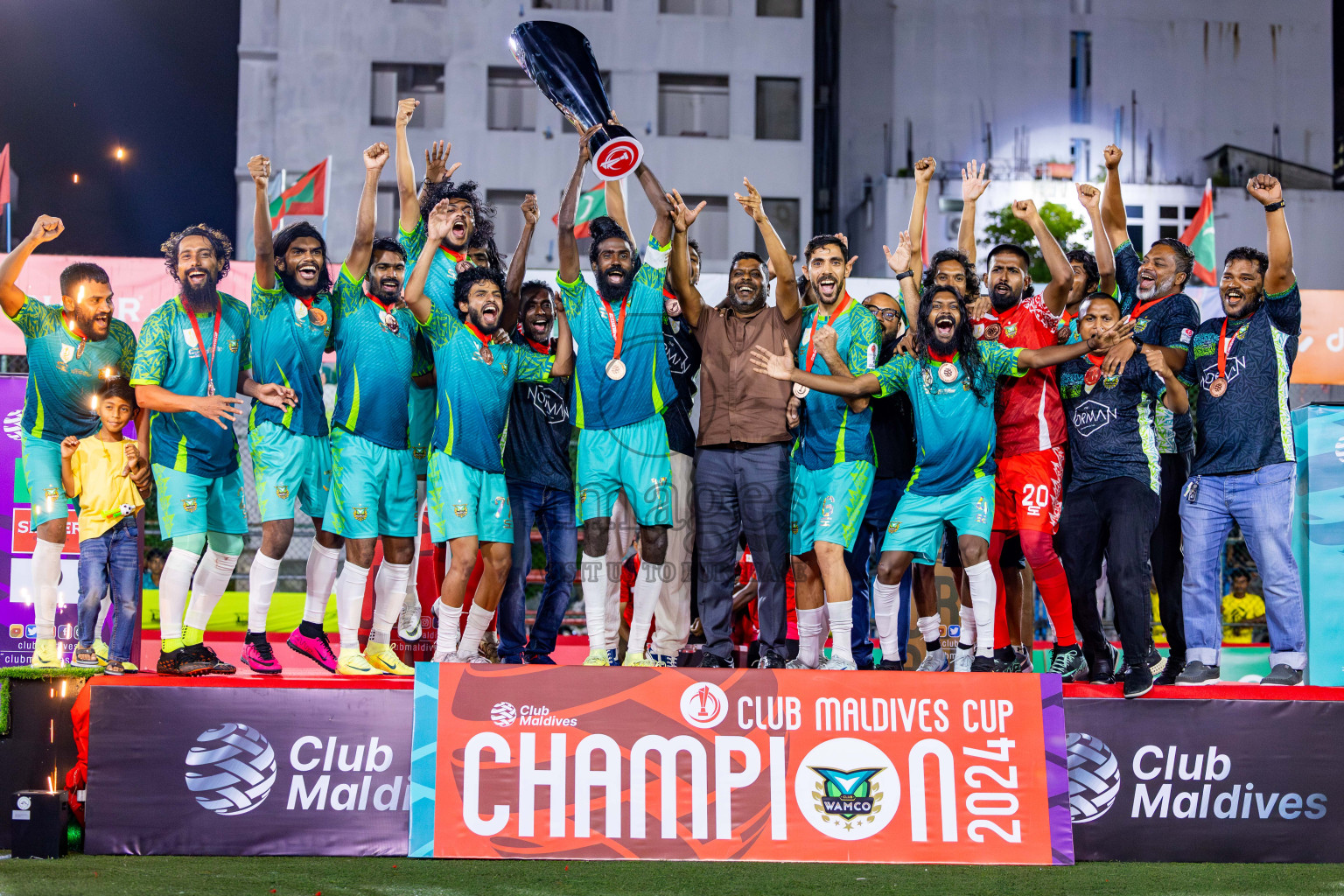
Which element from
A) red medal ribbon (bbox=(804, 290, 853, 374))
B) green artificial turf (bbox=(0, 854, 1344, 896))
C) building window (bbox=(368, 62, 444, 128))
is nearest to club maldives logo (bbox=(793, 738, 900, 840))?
green artificial turf (bbox=(0, 854, 1344, 896))

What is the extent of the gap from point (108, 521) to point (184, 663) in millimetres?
993

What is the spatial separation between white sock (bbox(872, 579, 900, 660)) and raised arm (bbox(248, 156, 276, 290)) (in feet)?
12.3

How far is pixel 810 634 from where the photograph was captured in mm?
6824

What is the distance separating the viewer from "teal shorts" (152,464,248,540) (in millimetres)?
6582

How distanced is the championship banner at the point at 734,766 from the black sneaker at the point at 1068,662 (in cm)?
80

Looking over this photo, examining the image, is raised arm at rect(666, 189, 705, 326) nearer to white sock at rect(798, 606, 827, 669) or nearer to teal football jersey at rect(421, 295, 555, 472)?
teal football jersey at rect(421, 295, 555, 472)

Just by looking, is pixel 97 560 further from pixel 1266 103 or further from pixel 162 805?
pixel 1266 103

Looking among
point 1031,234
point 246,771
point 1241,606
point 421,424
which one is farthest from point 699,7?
point 246,771

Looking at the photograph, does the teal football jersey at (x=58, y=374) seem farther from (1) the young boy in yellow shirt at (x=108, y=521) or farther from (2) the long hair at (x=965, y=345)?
(2) the long hair at (x=965, y=345)

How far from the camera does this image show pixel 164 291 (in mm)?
10883

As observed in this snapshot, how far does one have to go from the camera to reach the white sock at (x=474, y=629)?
690 centimetres

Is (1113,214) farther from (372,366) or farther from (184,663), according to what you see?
(184,663)

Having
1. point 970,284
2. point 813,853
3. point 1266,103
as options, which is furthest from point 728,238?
point 813,853

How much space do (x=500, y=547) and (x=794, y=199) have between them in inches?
970
